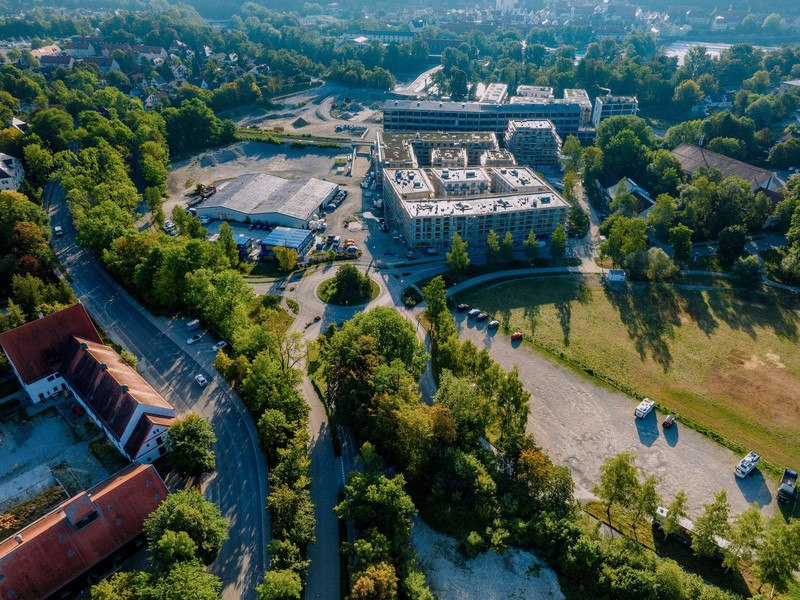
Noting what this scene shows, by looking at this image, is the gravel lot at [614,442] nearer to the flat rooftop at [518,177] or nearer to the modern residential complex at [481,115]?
the flat rooftop at [518,177]

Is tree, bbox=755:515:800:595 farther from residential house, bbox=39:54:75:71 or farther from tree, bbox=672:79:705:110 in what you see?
residential house, bbox=39:54:75:71

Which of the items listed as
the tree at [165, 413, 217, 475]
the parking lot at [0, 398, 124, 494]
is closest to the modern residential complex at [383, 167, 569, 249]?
the tree at [165, 413, 217, 475]

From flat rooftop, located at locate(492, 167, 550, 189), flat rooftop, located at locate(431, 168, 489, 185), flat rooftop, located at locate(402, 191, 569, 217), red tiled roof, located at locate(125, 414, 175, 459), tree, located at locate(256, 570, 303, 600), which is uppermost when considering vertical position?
flat rooftop, located at locate(431, 168, 489, 185)

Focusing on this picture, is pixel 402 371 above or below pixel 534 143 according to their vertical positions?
below

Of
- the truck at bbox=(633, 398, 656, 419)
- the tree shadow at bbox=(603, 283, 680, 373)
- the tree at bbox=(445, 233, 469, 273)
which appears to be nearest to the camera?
the truck at bbox=(633, 398, 656, 419)

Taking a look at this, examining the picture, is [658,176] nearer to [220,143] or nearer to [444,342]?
[444,342]

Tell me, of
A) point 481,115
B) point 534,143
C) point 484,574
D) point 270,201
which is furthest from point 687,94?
point 484,574

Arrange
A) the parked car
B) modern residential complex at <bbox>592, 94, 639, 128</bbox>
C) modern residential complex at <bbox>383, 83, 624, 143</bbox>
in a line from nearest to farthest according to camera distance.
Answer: the parked car → modern residential complex at <bbox>383, 83, 624, 143</bbox> → modern residential complex at <bbox>592, 94, 639, 128</bbox>

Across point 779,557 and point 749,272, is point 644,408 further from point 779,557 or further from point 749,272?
point 749,272
